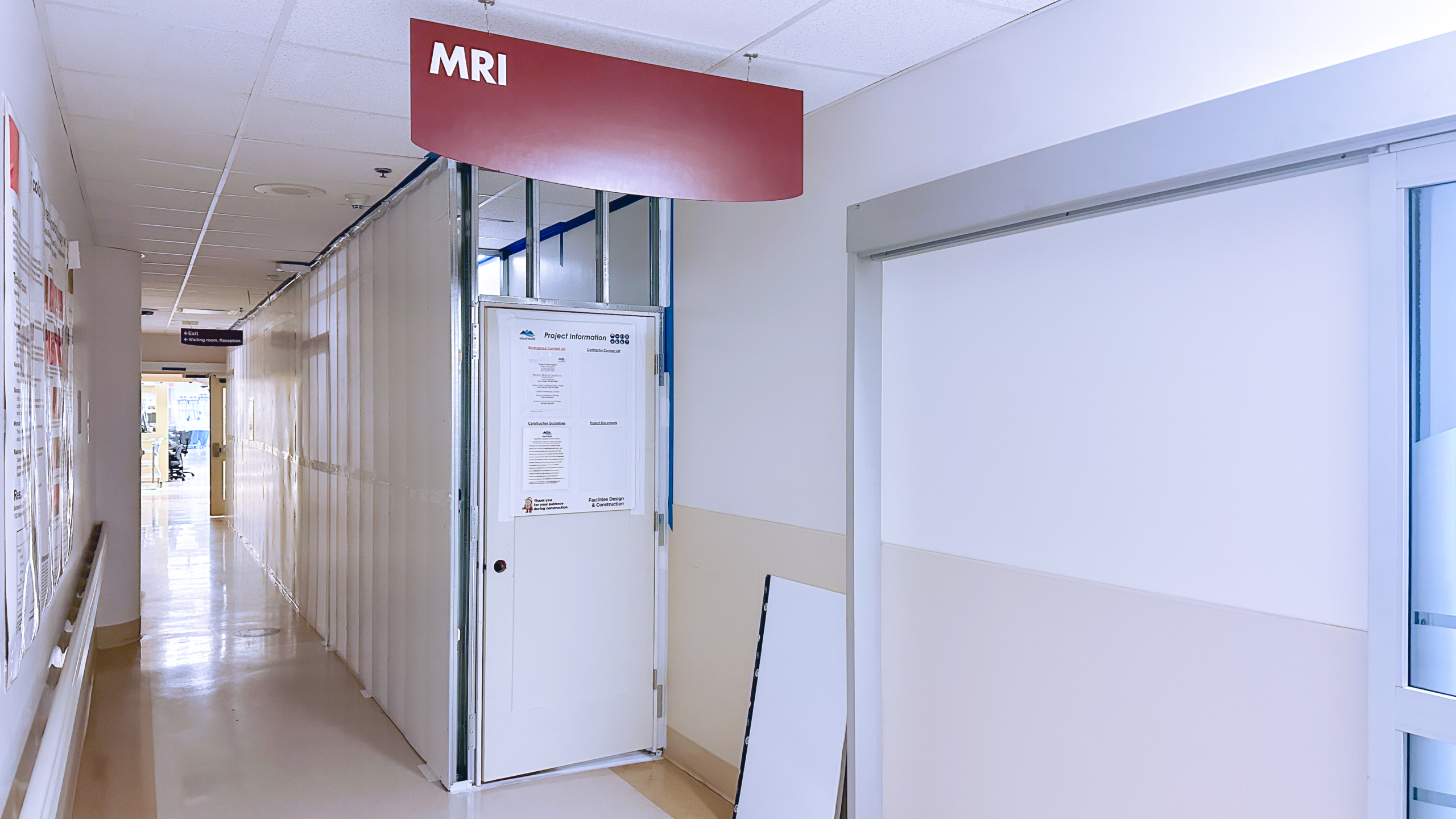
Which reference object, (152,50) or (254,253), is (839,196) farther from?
(254,253)

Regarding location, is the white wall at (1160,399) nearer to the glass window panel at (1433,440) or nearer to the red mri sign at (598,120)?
the glass window panel at (1433,440)

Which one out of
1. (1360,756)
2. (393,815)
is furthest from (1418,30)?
(393,815)

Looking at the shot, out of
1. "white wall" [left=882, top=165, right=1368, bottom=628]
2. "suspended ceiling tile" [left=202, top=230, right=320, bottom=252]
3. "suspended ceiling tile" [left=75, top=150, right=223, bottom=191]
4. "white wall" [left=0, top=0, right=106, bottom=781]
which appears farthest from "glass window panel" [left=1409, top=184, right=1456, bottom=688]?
"suspended ceiling tile" [left=202, top=230, right=320, bottom=252]

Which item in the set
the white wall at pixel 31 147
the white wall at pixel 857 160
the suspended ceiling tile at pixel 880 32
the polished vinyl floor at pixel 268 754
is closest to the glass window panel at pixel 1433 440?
the white wall at pixel 857 160

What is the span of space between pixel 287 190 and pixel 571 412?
7.13 ft

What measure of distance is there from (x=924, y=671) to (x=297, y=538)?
22.3ft

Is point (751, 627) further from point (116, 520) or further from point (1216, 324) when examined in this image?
point (116, 520)

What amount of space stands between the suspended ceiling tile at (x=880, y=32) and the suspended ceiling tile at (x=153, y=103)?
2.25m

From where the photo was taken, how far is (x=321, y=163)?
468 centimetres

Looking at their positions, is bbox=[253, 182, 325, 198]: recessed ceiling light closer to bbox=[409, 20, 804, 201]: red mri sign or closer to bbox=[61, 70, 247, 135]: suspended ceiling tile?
bbox=[61, 70, 247, 135]: suspended ceiling tile

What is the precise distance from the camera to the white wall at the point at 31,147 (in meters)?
2.21

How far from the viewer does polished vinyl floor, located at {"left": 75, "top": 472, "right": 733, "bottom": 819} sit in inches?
166

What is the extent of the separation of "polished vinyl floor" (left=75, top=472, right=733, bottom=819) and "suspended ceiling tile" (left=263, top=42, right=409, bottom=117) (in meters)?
3.03

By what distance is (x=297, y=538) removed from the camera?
329 inches
